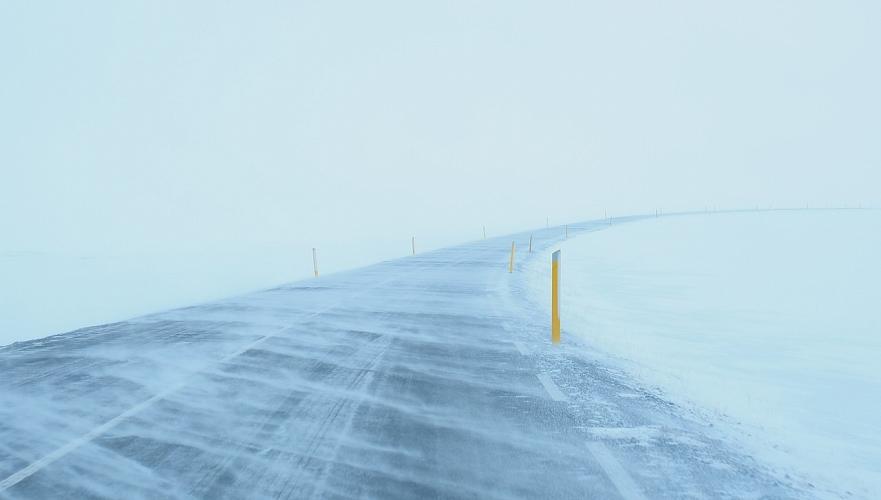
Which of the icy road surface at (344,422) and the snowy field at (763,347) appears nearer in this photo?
the icy road surface at (344,422)

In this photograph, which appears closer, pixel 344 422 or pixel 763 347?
pixel 344 422

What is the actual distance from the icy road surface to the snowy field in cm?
56

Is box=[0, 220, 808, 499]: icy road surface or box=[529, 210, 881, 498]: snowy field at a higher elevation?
box=[0, 220, 808, 499]: icy road surface

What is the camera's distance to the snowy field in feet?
14.3

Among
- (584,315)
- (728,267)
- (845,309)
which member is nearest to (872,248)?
(728,267)

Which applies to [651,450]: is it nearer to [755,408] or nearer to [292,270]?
[755,408]

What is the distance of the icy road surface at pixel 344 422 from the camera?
3.57 m

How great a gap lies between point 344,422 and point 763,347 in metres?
7.10

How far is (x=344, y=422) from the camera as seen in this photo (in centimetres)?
463

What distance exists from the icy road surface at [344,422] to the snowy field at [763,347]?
56 centimetres

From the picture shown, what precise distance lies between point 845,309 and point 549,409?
11481mm

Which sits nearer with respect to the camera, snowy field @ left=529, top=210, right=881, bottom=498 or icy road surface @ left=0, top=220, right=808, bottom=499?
icy road surface @ left=0, top=220, right=808, bottom=499

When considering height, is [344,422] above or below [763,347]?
above

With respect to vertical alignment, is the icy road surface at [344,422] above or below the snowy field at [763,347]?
above
